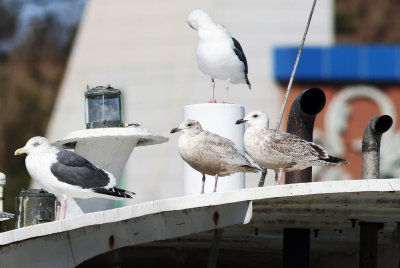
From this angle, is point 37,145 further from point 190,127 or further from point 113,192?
point 190,127

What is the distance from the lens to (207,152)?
→ 10383 millimetres

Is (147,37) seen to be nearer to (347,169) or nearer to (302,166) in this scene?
(347,169)

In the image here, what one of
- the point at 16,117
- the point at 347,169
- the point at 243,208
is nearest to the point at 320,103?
the point at 243,208

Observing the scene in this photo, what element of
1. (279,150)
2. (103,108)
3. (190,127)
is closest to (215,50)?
(103,108)

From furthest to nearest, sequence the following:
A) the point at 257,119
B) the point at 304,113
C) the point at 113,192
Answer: the point at 304,113 < the point at 257,119 < the point at 113,192

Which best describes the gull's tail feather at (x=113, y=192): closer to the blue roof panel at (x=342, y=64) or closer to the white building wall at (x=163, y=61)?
the white building wall at (x=163, y=61)

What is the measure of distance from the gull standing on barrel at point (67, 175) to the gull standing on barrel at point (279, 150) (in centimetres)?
108

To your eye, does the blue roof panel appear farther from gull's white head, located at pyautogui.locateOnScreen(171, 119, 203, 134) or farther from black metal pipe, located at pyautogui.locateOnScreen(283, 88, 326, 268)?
gull's white head, located at pyautogui.locateOnScreen(171, 119, 203, 134)

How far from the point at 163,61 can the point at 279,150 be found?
14993 mm

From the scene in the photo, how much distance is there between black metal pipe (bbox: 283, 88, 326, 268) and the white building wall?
12.0 meters

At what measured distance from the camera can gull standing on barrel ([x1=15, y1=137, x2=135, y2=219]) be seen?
10617 mm

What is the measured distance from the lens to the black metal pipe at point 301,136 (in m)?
10.4

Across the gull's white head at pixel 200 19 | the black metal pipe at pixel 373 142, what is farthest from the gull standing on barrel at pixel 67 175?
the black metal pipe at pixel 373 142

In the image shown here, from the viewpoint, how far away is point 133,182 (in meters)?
24.6
